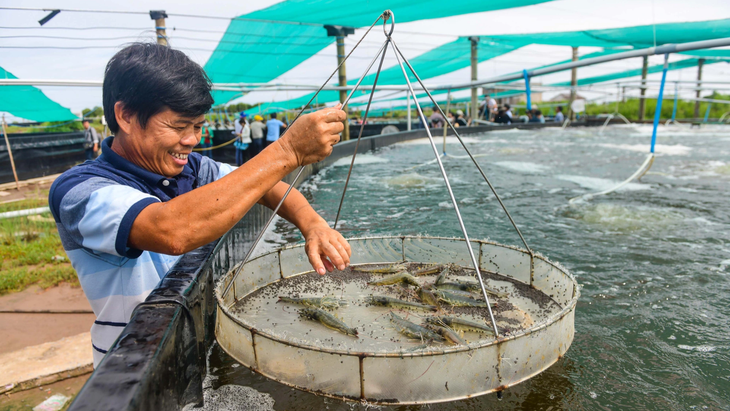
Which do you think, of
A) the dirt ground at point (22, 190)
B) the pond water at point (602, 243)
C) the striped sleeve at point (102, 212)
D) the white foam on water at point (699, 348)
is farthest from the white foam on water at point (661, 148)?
the dirt ground at point (22, 190)

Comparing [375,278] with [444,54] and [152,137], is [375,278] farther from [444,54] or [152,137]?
[444,54]

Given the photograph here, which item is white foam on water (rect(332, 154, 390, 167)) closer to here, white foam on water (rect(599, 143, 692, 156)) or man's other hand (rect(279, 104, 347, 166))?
white foam on water (rect(599, 143, 692, 156))

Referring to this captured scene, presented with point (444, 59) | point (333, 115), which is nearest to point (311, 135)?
point (333, 115)

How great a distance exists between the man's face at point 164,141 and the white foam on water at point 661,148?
12.4 metres

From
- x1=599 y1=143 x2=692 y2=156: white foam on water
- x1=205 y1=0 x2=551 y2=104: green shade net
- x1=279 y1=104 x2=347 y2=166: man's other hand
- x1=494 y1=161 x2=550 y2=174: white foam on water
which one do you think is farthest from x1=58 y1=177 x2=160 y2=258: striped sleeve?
x1=599 y1=143 x2=692 y2=156: white foam on water

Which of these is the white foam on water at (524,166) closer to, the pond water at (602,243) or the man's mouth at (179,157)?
the pond water at (602,243)

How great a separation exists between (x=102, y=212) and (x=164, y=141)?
37cm

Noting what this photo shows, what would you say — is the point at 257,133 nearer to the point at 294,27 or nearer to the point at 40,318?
the point at 294,27

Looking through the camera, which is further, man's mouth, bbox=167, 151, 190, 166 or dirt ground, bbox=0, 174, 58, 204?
dirt ground, bbox=0, 174, 58, 204

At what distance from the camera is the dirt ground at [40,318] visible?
3.36m

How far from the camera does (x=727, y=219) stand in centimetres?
500

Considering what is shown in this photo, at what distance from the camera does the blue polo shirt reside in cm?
124

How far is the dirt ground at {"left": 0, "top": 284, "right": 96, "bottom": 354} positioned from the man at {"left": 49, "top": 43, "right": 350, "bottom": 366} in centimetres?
234

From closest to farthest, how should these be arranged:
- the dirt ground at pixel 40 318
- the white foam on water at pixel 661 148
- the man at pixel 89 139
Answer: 1. the dirt ground at pixel 40 318
2. the white foam on water at pixel 661 148
3. the man at pixel 89 139
